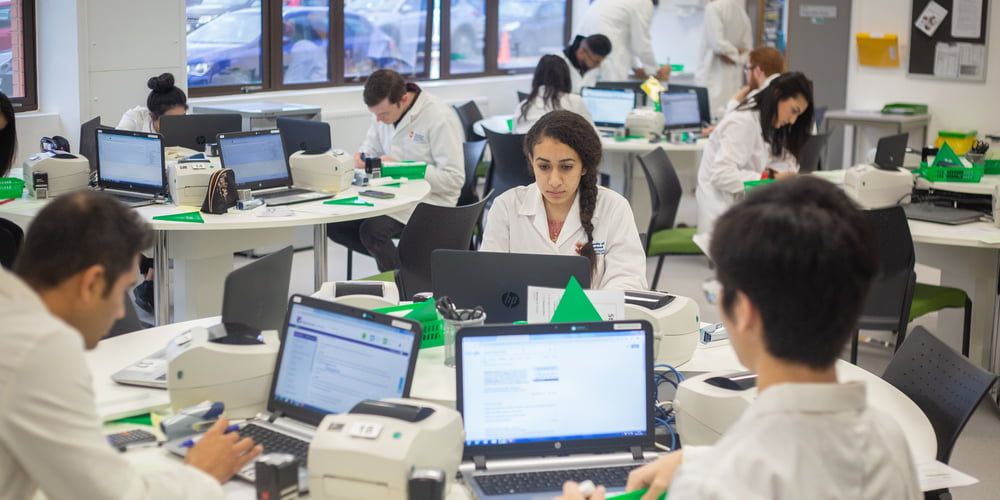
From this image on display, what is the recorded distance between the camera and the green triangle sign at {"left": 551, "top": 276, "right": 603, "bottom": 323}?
2578mm

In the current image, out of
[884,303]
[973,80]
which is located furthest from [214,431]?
[973,80]

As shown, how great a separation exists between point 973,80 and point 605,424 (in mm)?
7041

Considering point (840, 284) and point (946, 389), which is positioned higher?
point (840, 284)

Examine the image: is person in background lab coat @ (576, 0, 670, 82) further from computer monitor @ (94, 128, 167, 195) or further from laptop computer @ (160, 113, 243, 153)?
computer monitor @ (94, 128, 167, 195)

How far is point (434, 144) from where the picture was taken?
5.93 meters

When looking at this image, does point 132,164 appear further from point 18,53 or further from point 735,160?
point 735,160

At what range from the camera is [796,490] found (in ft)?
4.85

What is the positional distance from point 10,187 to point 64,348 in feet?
11.4

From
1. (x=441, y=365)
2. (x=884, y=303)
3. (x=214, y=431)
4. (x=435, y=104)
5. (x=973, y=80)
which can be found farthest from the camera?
(x=973, y=80)

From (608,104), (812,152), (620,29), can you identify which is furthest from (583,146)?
(620,29)

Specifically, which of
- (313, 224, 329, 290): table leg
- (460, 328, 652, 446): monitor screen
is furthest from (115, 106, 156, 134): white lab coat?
(460, 328, 652, 446): monitor screen

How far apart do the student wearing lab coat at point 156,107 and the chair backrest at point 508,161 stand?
179 cm

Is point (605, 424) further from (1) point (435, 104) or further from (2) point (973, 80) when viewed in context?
(2) point (973, 80)

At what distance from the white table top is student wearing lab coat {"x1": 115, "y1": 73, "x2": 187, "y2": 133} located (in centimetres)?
118
